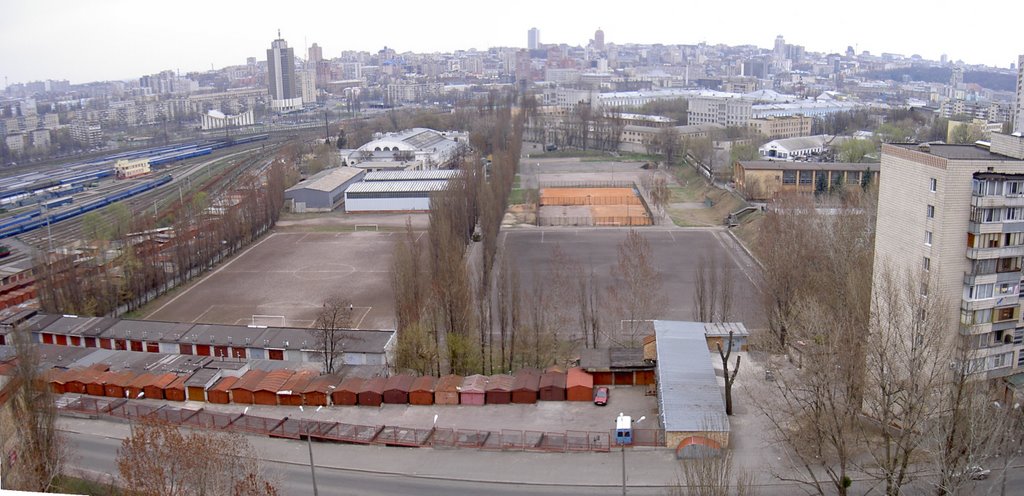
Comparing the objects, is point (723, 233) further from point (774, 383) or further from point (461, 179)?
point (774, 383)

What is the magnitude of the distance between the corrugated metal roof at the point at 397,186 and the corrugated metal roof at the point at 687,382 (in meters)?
12.7

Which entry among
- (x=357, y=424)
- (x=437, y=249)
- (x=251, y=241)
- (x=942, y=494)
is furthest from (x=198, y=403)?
(x=251, y=241)

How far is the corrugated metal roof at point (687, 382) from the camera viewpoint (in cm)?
722

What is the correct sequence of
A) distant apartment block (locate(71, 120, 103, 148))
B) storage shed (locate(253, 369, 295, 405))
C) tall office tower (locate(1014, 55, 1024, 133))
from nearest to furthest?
storage shed (locate(253, 369, 295, 405))
tall office tower (locate(1014, 55, 1024, 133))
distant apartment block (locate(71, 120, 103, 148))

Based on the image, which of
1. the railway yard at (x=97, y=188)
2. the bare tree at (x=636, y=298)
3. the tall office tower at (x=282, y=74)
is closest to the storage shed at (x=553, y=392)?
the bare tree at (x=636, y=298)

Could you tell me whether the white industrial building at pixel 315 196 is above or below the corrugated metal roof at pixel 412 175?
below

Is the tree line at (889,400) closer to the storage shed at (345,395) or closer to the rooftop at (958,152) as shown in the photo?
the rooftop at (958,152)

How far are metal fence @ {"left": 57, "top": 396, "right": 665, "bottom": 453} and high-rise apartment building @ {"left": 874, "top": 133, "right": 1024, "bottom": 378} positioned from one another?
8.54ft

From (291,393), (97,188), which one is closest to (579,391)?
(291,393)

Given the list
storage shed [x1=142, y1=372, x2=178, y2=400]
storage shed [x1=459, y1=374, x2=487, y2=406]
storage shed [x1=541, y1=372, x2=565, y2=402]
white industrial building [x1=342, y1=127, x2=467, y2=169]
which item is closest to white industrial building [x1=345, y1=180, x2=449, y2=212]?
white industrial building [x1=342, y1=127, x2=467, y2=169]

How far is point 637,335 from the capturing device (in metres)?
10.4

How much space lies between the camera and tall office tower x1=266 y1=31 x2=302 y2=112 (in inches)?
2581

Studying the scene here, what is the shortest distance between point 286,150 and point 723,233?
18.3 meters

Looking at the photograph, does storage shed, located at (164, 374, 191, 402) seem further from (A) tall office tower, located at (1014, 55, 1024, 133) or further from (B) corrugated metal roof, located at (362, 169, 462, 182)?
(A) tall office tower, located at (1014, 55, 1024, 133)
